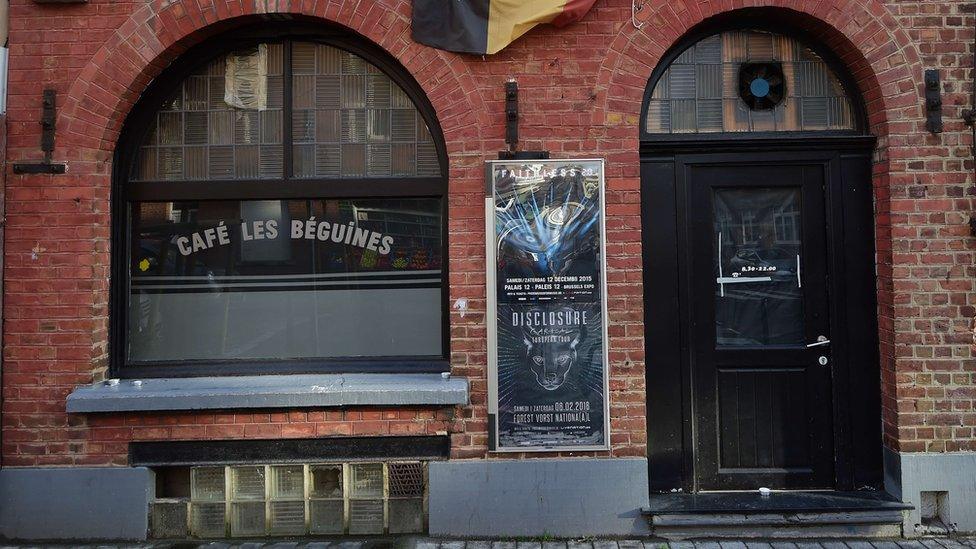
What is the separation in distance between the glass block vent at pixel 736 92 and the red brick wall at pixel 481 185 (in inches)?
13.0

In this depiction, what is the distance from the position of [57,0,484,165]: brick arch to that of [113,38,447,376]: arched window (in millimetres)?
293

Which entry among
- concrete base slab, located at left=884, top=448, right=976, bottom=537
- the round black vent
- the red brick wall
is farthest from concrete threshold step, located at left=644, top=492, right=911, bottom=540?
the round black vent

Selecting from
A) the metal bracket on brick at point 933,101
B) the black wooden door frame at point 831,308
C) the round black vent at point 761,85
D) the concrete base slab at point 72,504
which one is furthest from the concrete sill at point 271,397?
the metal bracket on brick at point 933,101

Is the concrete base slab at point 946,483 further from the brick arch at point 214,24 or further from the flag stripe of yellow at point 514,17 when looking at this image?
the flag stripe of yellow at point 514,17

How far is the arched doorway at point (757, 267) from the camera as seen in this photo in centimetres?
521

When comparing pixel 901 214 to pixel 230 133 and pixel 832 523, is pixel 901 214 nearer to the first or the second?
pixel 832 523

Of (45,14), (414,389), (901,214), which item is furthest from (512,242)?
(45,14)

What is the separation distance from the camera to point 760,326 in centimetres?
529

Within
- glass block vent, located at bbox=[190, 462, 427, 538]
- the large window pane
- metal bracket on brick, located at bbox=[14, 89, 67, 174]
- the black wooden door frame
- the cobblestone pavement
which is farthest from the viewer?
the large window pane

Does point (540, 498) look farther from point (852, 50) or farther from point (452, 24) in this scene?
point (852, 50)

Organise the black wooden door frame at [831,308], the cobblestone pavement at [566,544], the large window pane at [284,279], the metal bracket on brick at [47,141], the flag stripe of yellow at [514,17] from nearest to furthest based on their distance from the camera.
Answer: the cobblestone pavement at [566,544] → the flag stripe of yellow at [514,17] → the metal bracket on brick at [47,141] → the black wooden door frame at [831,308] → the large window pane at [284,279]

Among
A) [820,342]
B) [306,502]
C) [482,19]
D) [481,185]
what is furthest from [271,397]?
[820,342]

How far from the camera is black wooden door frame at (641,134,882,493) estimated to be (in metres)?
5.20

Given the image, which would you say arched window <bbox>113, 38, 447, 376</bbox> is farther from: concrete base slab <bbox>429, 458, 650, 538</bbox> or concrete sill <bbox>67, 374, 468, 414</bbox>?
concrete base slab <bbox>429, 458, 650, 538</bbox>
